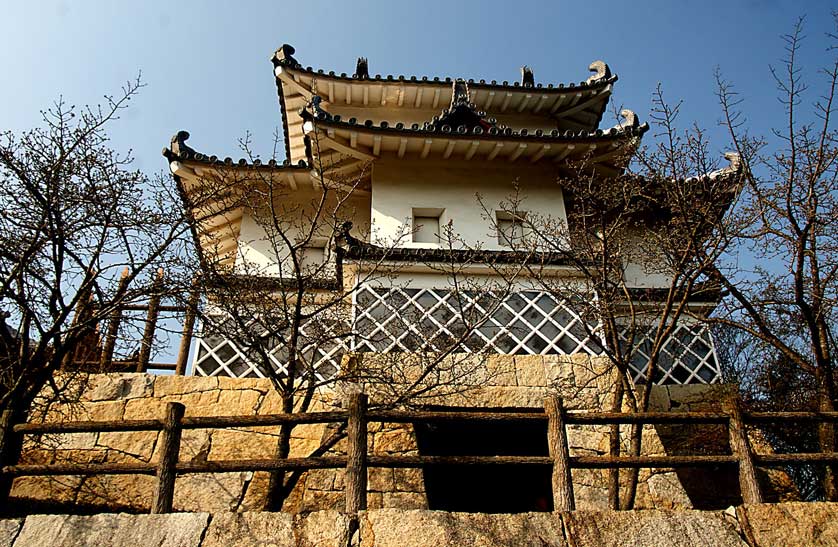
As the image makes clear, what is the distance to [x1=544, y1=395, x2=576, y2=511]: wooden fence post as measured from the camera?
4504 mm

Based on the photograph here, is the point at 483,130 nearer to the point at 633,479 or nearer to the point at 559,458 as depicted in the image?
the point at 633,479

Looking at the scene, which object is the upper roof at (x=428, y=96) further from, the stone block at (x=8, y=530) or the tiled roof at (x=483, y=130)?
the stone block at (x=8, y=530)

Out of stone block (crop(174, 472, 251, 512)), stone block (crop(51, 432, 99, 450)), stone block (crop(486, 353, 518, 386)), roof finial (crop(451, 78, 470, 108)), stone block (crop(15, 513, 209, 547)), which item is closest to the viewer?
stone block (crop(15, 513, 209, 547))

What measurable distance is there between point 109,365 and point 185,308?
2200mm

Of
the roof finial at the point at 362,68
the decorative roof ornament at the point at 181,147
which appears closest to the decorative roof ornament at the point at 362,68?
the roof finial at the point at 362,68

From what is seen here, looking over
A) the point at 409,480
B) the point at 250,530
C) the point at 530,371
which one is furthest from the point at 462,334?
the point at 250,530

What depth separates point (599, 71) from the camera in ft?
42.3

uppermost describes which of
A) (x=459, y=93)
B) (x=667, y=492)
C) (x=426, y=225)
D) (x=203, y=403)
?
(x=459, y=93)

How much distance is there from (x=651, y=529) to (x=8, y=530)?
4370 millimetres

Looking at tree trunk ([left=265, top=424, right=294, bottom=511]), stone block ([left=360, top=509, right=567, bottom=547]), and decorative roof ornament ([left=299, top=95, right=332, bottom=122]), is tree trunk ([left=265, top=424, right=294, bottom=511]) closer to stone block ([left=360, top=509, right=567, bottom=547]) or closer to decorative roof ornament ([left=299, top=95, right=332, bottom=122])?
stone block ([left=360, top=509, right=567, bottom=547])

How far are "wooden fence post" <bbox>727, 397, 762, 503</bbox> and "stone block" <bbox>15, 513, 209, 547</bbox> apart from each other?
3.87 m

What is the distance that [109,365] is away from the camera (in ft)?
24.3

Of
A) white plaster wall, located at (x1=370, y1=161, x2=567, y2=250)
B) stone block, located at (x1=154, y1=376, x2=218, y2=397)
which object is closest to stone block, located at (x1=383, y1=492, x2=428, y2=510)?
stone block, located at (x1=154, y1=376, x2=218, y2=397)

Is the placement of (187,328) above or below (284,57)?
below
